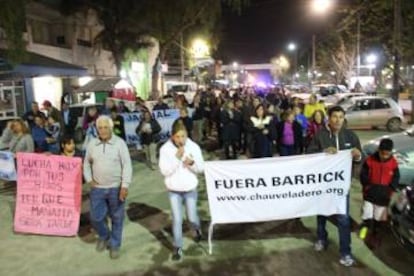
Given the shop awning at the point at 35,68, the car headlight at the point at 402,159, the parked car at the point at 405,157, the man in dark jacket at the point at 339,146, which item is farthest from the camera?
the shop awning at the point at 35,68

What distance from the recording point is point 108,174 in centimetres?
Result: 650

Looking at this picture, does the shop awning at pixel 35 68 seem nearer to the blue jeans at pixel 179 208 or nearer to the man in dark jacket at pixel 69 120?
the man in dark jacket at pixel 69 120

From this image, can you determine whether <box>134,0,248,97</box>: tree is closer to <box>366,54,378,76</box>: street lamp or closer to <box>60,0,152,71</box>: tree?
<box>60,0,152,71</box>: tree

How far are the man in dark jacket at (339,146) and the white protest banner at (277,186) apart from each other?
116 mm

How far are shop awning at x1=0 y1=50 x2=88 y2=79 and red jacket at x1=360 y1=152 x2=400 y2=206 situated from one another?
12946mm

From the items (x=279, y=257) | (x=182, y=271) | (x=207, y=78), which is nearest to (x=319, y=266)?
(x=279, y=257)

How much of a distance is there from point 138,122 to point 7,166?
5521 millimetres

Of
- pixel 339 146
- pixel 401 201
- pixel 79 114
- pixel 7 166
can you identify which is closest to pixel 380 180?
pixel 401 201

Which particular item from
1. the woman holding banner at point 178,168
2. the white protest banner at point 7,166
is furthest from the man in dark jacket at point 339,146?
the white protest banner at point 7,166

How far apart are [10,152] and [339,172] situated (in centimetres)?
651

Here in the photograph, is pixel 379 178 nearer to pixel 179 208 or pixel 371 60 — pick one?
pixel 179 208

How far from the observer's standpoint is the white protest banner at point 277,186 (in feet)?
21.6

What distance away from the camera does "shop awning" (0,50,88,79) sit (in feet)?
57.6

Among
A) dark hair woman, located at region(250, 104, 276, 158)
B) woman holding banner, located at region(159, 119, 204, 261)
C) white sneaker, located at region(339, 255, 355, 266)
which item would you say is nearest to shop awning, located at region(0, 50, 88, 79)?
dark hair woman, located at region(250, 104, 276, 158)
